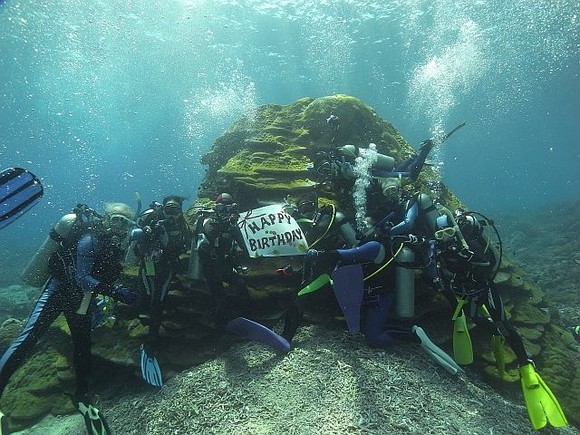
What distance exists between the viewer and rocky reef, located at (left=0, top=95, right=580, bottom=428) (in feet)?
21.4

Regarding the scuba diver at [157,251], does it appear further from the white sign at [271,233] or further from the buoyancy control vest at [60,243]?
the white sign at [271,233]

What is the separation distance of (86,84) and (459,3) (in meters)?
47.6

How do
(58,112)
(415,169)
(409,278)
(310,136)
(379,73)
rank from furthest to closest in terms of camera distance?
(58,112) → (379,73) → (310,136) → (415,169) → (409,278)

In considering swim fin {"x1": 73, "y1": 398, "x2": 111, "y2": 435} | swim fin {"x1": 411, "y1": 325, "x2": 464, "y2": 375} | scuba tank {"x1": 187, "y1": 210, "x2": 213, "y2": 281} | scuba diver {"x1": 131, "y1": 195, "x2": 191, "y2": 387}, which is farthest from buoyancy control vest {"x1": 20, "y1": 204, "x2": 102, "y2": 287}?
swim fin {"x1": 411, "y1": 325, "x2": 464, "y2": 375}

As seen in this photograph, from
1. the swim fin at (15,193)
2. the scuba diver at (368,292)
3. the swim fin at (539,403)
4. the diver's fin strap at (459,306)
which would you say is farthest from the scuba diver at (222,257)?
the swim fin at (539,403)

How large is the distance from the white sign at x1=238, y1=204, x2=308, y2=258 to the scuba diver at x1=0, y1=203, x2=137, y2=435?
2233 mm

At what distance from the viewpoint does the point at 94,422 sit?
5148mm

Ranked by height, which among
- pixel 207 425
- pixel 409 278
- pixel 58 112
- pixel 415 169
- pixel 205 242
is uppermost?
pixel 58 112

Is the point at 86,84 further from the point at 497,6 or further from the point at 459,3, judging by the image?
the point at 497,6

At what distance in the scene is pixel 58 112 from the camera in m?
62.6

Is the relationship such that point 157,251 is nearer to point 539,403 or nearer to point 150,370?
point 150,370

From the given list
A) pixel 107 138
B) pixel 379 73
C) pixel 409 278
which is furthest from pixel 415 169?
pixel 107 138

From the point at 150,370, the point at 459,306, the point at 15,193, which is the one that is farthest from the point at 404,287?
the point at 15,193

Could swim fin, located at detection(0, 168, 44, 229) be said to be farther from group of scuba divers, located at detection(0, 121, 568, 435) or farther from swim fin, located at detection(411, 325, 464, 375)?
swim fin, located at detection(411, 325, 464, 375)
